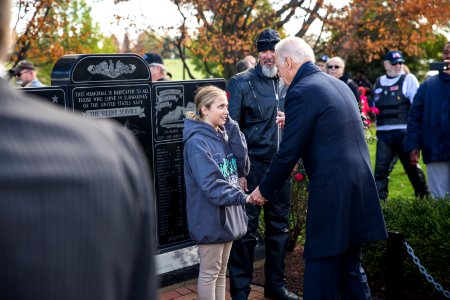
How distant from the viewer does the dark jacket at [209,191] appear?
4.25 meters

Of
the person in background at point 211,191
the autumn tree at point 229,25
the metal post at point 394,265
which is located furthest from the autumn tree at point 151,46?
the metal post at point 394,265

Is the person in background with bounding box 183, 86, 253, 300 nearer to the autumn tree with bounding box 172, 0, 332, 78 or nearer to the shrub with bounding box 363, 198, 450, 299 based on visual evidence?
the shrub with bounding box 363, 198, 450, 299

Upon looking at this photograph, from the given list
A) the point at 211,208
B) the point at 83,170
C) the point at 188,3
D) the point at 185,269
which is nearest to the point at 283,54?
the point at 211,208

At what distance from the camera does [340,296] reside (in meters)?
4.39

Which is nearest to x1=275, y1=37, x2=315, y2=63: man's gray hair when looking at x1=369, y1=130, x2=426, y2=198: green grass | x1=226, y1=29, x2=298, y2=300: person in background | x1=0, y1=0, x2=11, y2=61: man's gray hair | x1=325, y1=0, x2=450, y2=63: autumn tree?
x1=226, y1=29, x2=298, y2=300: person in background

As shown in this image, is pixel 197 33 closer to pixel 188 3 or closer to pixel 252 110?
pixel 188 3

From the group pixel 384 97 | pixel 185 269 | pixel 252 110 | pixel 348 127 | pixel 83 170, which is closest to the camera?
pixel 83 170

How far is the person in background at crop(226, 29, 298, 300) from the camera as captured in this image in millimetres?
5262

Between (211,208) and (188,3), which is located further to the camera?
(188,3)

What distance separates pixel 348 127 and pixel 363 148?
19 cm

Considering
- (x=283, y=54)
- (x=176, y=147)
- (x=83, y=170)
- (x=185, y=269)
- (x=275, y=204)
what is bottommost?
(x=185, y=269)

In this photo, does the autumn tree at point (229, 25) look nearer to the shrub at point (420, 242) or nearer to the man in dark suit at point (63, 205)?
the shrub at point (420, 242)

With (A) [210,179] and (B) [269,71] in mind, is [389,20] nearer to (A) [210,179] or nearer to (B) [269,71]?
(B) [269,71]

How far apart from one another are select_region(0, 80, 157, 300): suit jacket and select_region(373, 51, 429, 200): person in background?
841 centimetres
